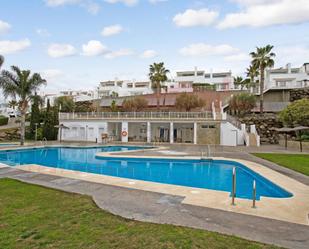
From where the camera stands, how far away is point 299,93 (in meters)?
36.8

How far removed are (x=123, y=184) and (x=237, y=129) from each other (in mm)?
20200

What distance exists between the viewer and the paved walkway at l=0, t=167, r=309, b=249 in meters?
5.23

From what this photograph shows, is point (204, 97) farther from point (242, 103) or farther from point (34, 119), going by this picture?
point (34, 119)

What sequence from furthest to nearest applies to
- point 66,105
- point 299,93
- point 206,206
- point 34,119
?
point 66,105 → point 299,93 → point 34,119 → point 206,206

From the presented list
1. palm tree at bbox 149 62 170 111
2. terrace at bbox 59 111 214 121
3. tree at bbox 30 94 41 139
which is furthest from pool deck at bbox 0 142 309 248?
palm tree at bbox 149 62 170 111

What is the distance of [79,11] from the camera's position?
19797 millimetres

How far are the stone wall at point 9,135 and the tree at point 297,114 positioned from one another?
32.4 metres

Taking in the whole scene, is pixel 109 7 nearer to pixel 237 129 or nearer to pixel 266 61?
pixel 237 129

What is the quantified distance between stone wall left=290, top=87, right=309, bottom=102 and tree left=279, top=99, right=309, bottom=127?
38.3 feet

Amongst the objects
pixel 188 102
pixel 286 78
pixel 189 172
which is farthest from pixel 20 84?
pixel 286 78

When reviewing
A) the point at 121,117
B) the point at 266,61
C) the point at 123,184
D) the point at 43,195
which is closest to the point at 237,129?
the point at 266,61

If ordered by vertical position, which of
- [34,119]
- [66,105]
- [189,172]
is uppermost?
[66,105]

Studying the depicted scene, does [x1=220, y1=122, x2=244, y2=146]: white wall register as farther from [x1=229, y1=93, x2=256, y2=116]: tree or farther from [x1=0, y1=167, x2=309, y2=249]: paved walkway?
[x1=0, y1=167, x2=309, y2=249]: paved walkway

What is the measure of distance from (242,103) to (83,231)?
30.9 m
